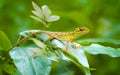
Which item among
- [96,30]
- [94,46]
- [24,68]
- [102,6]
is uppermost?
[102,6]

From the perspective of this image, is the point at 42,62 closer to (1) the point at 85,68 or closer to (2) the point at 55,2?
(1) the point at 85,68

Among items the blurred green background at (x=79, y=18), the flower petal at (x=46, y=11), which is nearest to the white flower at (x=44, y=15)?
the flower petal at (x=46, y=11)

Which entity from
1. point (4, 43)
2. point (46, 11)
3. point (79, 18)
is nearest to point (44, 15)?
point (46, 11)

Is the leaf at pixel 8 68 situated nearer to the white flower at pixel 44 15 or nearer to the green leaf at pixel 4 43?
the green leaf at pixel 4 43

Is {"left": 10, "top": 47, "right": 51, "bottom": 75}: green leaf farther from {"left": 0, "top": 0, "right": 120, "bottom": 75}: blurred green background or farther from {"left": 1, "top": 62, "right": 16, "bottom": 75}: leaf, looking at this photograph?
{"left": 0, "top": 0, "right": 120, "bottom": 75}: blurred green background

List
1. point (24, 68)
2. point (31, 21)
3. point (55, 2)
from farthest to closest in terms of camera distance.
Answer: point (55, 2), point (31, 21), point (24, 68)

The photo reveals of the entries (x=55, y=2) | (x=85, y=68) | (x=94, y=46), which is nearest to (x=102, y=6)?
(x=55, y=2)

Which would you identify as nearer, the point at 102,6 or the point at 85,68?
the point at 85,68
